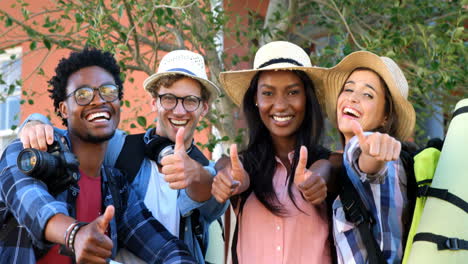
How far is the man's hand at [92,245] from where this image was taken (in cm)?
205

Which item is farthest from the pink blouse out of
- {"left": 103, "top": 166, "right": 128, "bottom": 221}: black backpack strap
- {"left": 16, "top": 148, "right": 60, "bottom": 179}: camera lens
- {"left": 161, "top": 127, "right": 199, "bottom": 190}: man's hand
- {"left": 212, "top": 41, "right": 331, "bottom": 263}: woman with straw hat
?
{"left": 16, "top": 148, "right": 60, "bottom": 179}: camera lens

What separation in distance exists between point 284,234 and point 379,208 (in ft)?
1.47

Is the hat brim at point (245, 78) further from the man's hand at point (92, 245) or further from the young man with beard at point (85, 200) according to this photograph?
the man's hand at point (92, 245)

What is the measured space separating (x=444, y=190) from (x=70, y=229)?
1.40 meters

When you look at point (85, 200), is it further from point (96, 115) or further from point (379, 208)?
point (379, 208)

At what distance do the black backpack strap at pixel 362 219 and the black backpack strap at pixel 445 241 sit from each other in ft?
0.56

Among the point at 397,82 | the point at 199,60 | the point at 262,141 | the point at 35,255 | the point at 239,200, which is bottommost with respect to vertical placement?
the point at 35,255

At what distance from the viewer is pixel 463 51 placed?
14.3 feet

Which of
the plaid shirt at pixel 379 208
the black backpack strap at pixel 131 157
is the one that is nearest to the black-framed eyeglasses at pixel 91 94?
the black backpack strap at pixel 131 157

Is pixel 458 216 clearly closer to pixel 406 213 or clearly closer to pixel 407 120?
pixel 406 213

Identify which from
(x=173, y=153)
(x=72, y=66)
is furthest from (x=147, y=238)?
(x=72, y=66)

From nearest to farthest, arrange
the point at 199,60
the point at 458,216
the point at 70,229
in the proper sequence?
the point at 70,229, the point at 458,216, the point at 199,60

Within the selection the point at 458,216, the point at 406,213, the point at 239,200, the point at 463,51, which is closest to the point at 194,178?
the point at 239,200

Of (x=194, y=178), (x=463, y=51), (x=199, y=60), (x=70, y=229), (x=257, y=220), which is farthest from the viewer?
(x=463, y=51)
